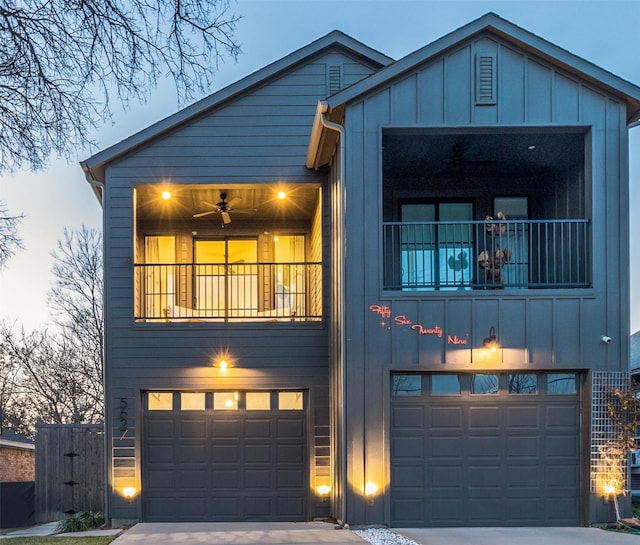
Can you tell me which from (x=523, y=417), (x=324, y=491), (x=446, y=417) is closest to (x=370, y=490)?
(x=446, y=417)

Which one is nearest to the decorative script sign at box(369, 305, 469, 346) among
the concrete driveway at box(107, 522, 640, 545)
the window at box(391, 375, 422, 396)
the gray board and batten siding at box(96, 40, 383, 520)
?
the window at box(391, 375, 422, 396)

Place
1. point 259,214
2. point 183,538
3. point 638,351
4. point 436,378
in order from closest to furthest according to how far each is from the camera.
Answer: point 183,538
point 436,378
point 259,214
point 638,351

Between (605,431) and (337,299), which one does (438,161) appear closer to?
(337,299)

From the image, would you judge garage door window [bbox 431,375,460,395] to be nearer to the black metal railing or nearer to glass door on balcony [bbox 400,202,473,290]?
glass door on balcony [bbox 400,202,473,290]

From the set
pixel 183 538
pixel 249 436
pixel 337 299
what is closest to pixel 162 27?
pixel 337 299

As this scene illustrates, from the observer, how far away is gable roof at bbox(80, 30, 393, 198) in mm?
9602

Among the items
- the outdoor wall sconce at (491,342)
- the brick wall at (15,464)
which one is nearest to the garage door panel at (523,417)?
the outdoor wall sconce at (491,342)

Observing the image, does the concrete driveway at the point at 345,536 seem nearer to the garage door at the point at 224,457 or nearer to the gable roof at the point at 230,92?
the garage door at the point at 224,457

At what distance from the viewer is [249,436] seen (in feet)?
31.3

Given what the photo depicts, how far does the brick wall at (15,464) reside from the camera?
13.9 metres

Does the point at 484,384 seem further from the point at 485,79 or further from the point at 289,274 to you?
the point at 289,274

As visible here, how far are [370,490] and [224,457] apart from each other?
2.70 meters

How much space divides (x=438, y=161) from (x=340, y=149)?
6.41 ft

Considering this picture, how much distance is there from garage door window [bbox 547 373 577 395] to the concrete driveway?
5.50ft
